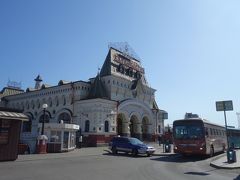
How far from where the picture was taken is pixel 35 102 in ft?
167

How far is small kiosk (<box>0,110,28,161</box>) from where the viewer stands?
17.2m

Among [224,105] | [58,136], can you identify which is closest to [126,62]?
[58,136]

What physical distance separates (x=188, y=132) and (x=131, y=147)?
19.3 ft

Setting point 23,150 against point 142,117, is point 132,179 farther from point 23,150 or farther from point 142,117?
point 142,117

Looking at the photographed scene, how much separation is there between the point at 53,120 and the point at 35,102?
23.8 ft

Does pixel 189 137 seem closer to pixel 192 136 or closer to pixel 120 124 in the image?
pixel 192 136

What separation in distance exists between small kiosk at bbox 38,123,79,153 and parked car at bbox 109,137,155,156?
14.8ft

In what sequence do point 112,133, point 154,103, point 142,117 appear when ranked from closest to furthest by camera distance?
point 112,133, point 142,117, point 154,103

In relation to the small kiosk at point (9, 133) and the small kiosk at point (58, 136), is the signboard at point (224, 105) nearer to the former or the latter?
the small kiosk at point (9, 133)

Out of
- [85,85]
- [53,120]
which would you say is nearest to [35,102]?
[53,120]

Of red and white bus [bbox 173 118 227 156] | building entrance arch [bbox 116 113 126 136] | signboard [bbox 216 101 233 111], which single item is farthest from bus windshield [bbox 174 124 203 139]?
building entrance arch [bbox 116 113 126 136]

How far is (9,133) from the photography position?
17672mm

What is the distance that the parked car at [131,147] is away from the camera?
25016 mm

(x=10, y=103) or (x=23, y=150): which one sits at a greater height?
(x=10, y=103)
